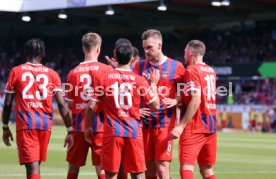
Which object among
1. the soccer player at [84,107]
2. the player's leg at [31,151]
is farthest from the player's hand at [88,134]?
the player's leg at [31,151]

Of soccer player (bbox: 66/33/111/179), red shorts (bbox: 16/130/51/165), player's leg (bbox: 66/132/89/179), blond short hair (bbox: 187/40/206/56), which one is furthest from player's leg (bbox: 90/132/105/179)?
blond short hair (bbox: 187/40/206/56)

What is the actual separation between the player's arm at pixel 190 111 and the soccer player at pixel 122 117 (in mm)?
707

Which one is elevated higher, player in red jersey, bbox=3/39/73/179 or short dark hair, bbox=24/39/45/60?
short dark hair, bbox=24/39/45/60

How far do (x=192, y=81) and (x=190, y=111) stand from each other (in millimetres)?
430

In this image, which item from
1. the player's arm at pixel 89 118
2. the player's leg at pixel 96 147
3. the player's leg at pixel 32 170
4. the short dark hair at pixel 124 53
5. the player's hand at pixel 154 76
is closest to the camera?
the short dark hair at pixel 124 53

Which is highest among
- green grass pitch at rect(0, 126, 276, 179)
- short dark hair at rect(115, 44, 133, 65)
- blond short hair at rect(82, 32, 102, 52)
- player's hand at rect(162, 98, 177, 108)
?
blond short hair at rect(82, 32, 102, 52)

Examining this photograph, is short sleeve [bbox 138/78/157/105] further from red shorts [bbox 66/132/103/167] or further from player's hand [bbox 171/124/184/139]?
red shorts [bbox 66/132/103/167]

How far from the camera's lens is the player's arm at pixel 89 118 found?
9.23 meters

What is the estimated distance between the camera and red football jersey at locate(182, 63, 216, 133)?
9.95 m

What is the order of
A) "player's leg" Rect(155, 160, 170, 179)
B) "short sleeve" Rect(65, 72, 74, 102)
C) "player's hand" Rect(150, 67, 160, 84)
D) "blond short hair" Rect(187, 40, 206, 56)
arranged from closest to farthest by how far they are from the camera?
"player's hand" Rect(150, 67, 160, 84) → "player's leg" Rect(155, 160, 170, 179) → "blond short hair" Rect(187, 40, 206, 56) → "short sleeve" Rect(65, 72, 74, 102)

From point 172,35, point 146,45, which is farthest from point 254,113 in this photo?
point 146,45

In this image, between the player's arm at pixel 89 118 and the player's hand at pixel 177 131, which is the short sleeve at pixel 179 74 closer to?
the player's hand at pixel 177 131

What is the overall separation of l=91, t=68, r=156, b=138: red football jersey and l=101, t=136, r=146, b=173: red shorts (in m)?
0.08

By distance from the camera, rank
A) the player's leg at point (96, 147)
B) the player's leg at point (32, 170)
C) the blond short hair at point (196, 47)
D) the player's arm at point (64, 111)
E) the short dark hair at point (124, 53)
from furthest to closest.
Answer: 1. the player's leg at point (96, 147)
2. the blond short hair at point (196, 47)
3. the player's arm at point (64, 111)
4. the player's leg at point (32, 170)
5. the short dark hair at point (124, 53)
